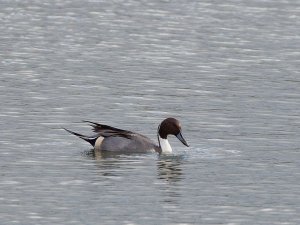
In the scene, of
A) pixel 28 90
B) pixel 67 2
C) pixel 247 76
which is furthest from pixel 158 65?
pixel 67 2

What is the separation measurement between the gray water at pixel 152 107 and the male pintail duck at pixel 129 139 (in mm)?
310

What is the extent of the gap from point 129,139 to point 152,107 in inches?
159

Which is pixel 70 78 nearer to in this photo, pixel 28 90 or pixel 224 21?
pixel 28 90

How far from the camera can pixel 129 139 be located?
81.3 feet

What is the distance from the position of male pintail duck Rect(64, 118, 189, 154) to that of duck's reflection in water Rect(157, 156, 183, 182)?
422 millimetres

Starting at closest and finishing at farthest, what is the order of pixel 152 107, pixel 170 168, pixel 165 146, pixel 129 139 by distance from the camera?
pixel 170 168, pixel 129 139, pixel 165 146, pixel 152 107

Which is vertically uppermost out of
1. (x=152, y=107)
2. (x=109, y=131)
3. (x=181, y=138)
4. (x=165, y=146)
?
(x=109, y=131)

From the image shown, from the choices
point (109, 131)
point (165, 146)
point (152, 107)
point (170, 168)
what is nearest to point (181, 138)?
point (165, 146)

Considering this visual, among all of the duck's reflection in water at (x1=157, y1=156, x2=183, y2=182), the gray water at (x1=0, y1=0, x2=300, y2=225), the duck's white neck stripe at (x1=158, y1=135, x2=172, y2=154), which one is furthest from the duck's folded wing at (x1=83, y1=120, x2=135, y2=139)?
the duck's reflection in water at (x1=157, y1=156, x2=183, y2=182)

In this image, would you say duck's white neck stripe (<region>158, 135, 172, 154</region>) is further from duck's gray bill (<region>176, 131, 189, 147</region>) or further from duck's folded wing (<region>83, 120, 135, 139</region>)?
duck's folded wing (<region>83, 120, 135, 139</region>)

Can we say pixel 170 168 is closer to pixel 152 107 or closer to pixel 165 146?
pixel 165 146

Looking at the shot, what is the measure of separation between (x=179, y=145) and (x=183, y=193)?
16.8ft

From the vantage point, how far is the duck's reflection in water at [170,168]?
73.1ft

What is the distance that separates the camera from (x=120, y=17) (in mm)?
43500
